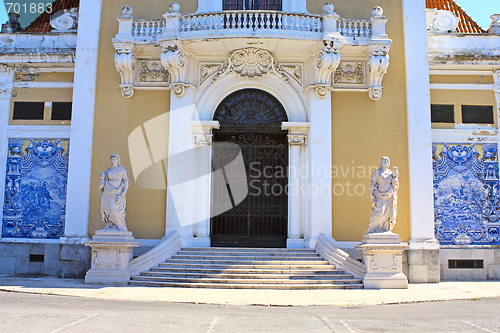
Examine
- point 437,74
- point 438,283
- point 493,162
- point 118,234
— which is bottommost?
point 438,283

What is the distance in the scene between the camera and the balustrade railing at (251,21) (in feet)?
42.5

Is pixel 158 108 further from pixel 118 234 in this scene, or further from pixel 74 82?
pixel 118 234

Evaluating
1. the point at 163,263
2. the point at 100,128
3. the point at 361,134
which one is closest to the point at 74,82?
the point at 100,128

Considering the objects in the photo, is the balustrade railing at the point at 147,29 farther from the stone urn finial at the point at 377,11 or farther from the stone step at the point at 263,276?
the stone step at the point at 263,276

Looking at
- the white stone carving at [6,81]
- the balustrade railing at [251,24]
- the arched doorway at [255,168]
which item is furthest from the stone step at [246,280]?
the white stone carving at [6,81]

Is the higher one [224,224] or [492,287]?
[224,224]

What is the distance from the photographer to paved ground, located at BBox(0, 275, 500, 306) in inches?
357

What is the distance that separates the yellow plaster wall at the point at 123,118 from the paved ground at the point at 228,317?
4467 millimetres

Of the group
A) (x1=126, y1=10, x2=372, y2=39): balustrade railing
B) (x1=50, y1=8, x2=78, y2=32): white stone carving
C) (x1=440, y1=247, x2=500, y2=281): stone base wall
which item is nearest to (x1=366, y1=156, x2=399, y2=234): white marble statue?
(x1=440, y1=247, x2=500, y2=281): stone base wall

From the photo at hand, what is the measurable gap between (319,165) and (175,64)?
199 inches

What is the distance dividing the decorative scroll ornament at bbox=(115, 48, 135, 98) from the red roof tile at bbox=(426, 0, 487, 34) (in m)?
11.3

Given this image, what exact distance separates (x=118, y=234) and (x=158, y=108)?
4236mm

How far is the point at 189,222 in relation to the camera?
13227 mm

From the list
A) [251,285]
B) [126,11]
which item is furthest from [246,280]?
[126,11]
